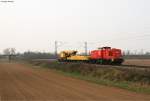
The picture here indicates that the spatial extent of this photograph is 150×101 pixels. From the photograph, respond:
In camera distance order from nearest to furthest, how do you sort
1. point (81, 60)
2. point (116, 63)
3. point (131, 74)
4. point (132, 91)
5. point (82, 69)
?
point (132, 91)
point (131, 74)
point (82, 69)
point (116, 63)
point (81, 60)

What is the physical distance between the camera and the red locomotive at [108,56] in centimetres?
5250

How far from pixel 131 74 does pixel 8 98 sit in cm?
1419

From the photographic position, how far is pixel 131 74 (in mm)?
32500

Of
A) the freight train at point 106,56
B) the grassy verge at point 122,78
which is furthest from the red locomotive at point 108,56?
the grassy verge at point 122,78

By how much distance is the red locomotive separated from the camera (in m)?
52.5

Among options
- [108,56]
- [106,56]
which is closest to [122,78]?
[108,56]

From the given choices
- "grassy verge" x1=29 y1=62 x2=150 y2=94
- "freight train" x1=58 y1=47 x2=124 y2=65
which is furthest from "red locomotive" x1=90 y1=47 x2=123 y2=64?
"grassy verge" x1=29 y1=62 x2=150 y2=94

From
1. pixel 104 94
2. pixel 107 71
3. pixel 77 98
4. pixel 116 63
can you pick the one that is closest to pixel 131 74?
pixel 107 71

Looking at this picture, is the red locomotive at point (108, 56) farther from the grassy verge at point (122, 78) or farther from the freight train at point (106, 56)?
the grassy verge at point (122, 78)

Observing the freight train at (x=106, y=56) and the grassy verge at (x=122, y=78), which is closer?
the grassy verge at (x=122, y=78)

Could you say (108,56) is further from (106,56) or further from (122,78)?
(122,78)

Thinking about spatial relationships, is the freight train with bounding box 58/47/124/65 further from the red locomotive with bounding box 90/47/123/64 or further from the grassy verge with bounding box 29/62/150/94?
the grassy verge with bounding box 29/62/150/94

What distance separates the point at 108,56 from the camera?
53.8 metres

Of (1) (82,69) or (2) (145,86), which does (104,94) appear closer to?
(2) (145,86)
